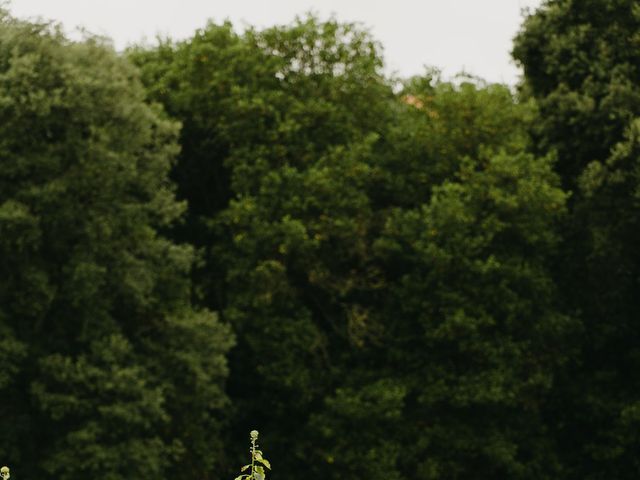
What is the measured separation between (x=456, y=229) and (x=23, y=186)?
30.6ft

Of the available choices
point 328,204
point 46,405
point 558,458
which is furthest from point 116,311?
point 558,458

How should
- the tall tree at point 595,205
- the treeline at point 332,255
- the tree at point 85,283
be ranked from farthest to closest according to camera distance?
the tall tree at point 595,205, the treeline at point 332,255, the tree at point 85,283

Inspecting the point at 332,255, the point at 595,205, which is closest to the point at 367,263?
the point at 332,255

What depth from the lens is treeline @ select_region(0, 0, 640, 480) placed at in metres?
26.9

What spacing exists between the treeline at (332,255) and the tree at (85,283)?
0.20 ft

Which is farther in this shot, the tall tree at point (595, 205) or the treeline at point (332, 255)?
the tall tree at point (595, 205)

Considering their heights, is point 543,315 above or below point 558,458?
above

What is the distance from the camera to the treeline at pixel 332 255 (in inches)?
1061

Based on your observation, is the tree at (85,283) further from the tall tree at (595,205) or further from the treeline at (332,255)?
the tall tree at (595,205)

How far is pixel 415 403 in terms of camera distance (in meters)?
30.8

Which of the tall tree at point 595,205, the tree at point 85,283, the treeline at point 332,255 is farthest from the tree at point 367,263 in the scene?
the tree at point 85,283

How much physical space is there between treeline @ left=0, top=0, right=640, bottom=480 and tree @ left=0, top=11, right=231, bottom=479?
0.06 metres

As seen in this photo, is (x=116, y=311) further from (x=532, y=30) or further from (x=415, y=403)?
(x=532, y=30)

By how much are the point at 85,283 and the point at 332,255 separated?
262 inches
